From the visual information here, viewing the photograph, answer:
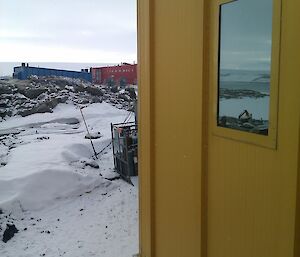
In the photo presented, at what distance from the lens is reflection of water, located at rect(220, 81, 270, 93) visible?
1.55 meters

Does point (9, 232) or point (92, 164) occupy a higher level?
point (92, 164)

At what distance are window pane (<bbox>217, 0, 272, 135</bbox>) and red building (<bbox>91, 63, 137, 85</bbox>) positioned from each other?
30237 millimetres

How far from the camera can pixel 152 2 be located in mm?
2525

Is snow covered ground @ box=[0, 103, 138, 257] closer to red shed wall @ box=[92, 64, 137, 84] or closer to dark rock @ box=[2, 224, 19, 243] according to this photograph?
dark rock @ box=[2, 224, 19, 243]

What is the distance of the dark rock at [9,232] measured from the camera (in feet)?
18.2

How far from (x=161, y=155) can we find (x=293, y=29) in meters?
1.37

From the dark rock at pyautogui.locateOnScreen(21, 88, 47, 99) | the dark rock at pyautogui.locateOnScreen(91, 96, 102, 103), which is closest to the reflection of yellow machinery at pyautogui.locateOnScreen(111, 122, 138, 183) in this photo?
the dark rock at pyautogui.locateOnScreen(91, 96, 102, 103)

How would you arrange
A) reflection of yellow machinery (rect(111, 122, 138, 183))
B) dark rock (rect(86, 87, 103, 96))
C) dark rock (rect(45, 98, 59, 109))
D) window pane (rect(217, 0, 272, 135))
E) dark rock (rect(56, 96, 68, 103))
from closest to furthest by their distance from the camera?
window pane (rect(217, 0, 272, 135)) → reflection of yellow machinery (rect(111, 122, 138, 183)) → dark rock (rect(45, 98, 59, 109)) → dark rock (rect(56, 96, 68, 103)) → dark rock (rect(86, 87, 103, 96))

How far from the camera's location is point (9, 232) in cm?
570

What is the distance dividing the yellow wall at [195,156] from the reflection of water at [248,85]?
0.33ft

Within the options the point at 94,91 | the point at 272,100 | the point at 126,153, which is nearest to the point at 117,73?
the point at 94,91

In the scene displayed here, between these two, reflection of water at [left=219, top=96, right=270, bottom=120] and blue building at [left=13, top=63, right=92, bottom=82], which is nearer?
reflection of water at [left=219, top=96, right=270, bottom=120]

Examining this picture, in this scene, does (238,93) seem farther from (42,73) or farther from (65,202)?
(42,73)

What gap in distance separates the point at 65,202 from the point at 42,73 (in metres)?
30.2
